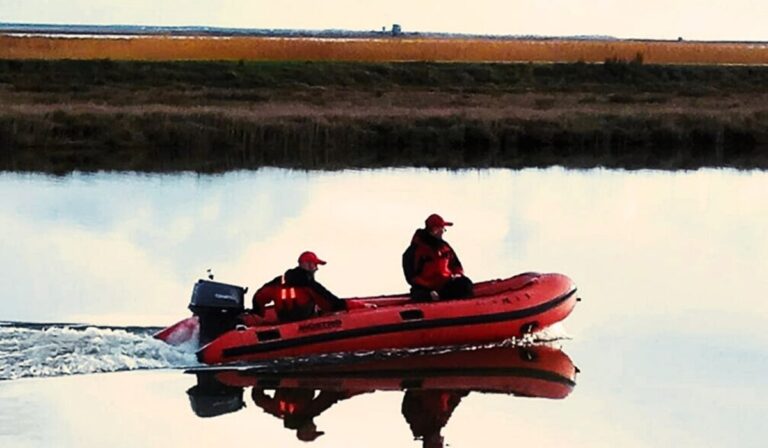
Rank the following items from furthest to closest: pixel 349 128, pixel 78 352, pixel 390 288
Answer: pixel 349 128 < pixel 390 288 < pixel 78 352

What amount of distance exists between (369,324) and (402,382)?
73 cm

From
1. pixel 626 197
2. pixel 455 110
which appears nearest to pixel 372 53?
pixel 455 110

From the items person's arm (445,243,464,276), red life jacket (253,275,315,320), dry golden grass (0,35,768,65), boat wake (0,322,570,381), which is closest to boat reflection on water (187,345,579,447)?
boat wake (0,322,570,381)

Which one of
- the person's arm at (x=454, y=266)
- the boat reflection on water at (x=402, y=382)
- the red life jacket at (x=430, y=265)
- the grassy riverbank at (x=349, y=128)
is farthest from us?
the grassy riverbank at (x=349, y=128)

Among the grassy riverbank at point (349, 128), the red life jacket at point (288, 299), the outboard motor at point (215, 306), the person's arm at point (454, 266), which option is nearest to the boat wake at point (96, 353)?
the outboard motor at point (215, 306)

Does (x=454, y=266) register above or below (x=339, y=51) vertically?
above

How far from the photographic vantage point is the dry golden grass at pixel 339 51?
47.9 metres

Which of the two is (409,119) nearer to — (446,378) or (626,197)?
(626,197)

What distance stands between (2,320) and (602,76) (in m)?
32.2

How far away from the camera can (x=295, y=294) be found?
1275 cm

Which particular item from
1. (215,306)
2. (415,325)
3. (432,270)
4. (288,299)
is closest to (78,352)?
(215,306)

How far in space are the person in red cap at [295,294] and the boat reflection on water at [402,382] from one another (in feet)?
1.40

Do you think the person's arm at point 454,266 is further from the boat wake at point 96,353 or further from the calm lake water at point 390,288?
the calm lake water at point 390,288

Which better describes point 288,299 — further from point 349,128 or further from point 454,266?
point 349,128
